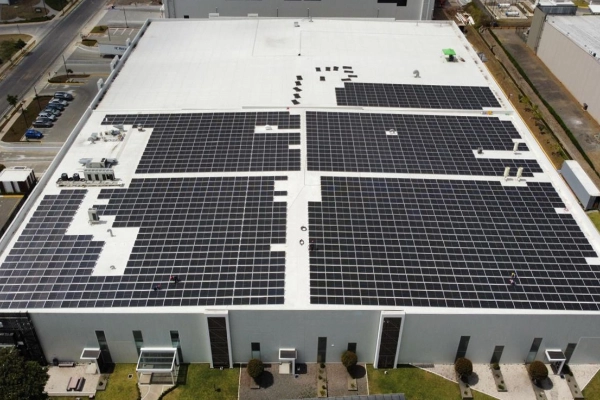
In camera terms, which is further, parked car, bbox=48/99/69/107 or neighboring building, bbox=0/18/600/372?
parked car, bbox=48/99/69/107

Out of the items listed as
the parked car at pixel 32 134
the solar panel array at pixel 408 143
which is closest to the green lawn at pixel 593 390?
the solar panel array at pixel 408 143

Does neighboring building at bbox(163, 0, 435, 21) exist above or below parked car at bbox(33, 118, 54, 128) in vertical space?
above

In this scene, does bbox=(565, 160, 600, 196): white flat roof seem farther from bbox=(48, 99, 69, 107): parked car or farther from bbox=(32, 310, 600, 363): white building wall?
bbox=(48, 99, 69, 107): parked car

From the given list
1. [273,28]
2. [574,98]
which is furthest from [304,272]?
[574,98]

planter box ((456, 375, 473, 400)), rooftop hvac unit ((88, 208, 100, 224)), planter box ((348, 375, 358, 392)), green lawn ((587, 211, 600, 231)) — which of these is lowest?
planter box ((348, 375, 358, 392))

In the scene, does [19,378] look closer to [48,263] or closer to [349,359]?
[48,263]

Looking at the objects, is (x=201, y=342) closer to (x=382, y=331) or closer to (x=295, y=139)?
(x=382, y=331)

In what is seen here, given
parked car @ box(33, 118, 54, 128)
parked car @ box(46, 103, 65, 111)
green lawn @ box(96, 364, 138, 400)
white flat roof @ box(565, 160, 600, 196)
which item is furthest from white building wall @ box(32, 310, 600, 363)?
parked car @ box(46, 103, 65, 111)
